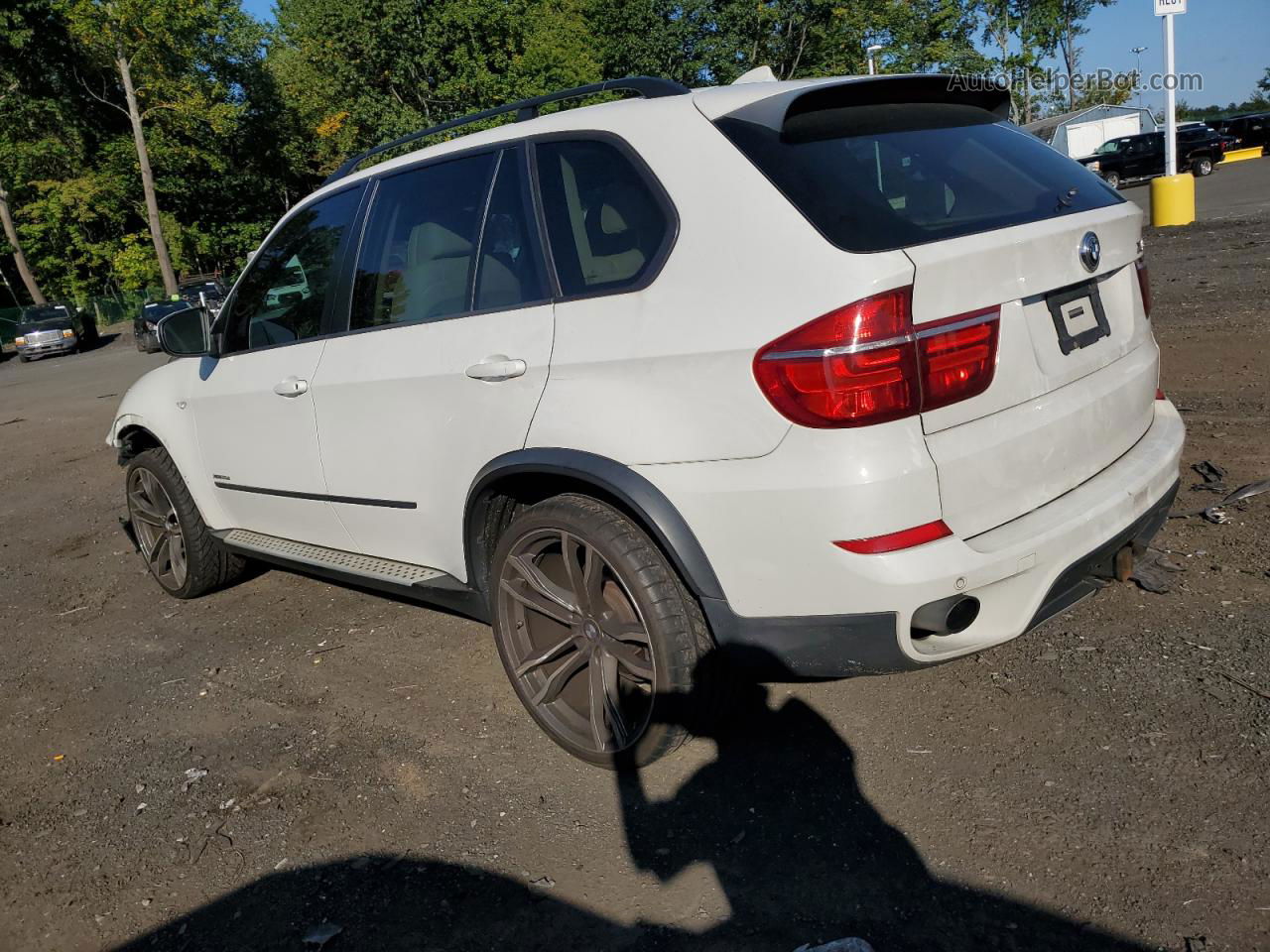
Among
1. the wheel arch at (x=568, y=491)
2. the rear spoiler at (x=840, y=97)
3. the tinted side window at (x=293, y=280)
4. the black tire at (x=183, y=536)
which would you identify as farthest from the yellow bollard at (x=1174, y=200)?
the wheel arch at (x=568, y=491)

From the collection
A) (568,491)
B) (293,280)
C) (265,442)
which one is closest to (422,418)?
(568,491)

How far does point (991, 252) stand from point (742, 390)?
2.27 ft

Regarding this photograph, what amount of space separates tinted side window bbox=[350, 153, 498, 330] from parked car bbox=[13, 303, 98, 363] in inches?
1241

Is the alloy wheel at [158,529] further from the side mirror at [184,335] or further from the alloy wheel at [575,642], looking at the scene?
the alloy wheel at [575,642]

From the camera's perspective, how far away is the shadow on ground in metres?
2.26

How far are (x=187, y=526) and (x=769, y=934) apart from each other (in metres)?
3.57

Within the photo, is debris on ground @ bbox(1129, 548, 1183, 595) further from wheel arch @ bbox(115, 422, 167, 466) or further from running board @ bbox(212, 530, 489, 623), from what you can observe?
wheel arch @ bbox(115, 422, 167, 466)

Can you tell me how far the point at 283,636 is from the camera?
4.46m

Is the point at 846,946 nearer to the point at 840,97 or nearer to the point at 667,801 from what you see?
the point at 667,801

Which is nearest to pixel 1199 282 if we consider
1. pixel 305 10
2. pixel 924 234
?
pixel 924 234

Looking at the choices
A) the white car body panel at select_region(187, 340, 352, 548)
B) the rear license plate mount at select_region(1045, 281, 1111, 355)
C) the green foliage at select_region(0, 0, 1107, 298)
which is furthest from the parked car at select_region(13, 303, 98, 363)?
the rear license plate mount at select_region(1045, 281, 1111, 355)

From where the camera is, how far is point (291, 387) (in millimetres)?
3773

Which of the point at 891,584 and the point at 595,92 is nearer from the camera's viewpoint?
the point at 891,584

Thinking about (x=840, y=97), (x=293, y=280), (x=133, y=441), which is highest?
(x=840, y=97)
